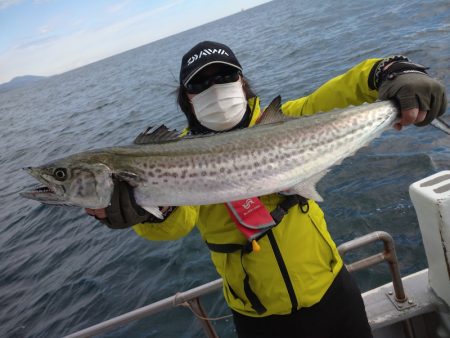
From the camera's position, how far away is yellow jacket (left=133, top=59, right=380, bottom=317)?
2.89m

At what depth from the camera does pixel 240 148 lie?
9.62 ft

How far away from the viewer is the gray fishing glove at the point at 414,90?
2.84 m

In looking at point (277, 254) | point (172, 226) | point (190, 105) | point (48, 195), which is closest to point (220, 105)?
point (190, 105)

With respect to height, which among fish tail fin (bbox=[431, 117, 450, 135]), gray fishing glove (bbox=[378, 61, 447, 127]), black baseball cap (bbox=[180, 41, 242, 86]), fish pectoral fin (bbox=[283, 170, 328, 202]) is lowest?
fish pectoral fin (bbox=[283, 170, 328, 202])

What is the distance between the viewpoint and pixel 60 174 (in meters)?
2.87

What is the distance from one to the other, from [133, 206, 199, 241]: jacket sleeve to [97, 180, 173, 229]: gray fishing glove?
162 mm

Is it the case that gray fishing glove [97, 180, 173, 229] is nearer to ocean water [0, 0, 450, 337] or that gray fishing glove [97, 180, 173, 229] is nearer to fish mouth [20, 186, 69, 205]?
fish mouth [20, 186, 69, 205]

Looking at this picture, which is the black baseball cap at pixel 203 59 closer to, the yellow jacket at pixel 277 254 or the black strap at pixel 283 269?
the yellow jacket at pixel 277 254

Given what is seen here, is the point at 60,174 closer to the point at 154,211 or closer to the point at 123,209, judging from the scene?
the point at 123,209

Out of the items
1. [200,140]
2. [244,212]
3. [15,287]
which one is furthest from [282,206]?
[15,287]

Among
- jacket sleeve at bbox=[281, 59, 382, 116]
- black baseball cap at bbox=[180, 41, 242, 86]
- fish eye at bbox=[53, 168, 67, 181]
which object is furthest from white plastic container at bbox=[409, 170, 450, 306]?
fish eye at bbox=[53, 168, 67, 181]

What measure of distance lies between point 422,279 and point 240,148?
2618mm

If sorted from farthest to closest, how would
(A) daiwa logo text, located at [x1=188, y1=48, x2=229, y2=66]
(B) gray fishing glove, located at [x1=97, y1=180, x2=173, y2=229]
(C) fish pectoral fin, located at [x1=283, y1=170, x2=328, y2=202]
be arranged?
1. (A) daiwa logo text, located at [x1=188, y1=48, x2=229, y2=66]
2. (C) fish pectoral fin, located at [x1=283, y1=170, x2=328, y2=202]
3. (B) gray fishing glove, located at [x1=97, y1=180, x2=173, y2=229]

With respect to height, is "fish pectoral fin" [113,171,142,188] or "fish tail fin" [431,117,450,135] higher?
"fish pectoral fin" [113,171,142,188]
